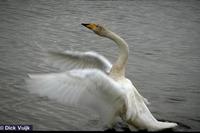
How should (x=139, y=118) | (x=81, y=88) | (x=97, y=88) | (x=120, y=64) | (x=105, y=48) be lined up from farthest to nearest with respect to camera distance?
(x=105, y=48) → (x=120, y=64) → (x=139, y=118) → (x=97, y=88) → (x=81, y=88)

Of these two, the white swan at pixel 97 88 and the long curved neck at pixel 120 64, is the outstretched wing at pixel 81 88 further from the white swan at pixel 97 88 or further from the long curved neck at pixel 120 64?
the long curved neck at pixel 120 64

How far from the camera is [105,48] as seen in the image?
41.8 feet

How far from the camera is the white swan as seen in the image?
6.39 meters

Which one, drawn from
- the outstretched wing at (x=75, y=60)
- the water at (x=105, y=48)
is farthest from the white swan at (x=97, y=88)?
the water at (x=105, y=48)

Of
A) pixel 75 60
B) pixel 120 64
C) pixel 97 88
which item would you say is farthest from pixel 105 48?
pixel 97 88

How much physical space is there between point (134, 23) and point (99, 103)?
9151 millimetres

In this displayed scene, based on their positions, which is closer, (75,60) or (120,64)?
(120,64)

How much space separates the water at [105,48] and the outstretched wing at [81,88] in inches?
43.8

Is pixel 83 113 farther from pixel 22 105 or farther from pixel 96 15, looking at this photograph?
pixel 96 15

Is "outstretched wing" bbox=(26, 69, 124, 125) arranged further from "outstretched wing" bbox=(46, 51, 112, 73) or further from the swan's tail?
"outstretched wing" bbox=(46, 51, 112, 73)

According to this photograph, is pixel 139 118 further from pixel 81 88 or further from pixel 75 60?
pixel 75 60

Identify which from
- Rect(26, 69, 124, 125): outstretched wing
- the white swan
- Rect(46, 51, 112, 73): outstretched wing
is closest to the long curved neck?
the white swan

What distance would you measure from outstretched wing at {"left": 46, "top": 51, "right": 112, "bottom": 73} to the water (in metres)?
0.91

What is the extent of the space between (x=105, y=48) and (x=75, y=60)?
4.32 metres
